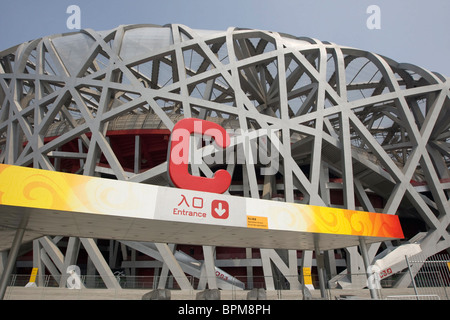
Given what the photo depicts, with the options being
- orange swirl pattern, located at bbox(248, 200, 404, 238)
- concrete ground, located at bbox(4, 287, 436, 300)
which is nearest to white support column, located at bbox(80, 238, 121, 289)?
concrete ground, located at bbox(4, 287, 436, 300)

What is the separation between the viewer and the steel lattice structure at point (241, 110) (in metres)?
20.8

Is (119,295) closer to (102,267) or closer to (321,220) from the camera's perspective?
(102,267)

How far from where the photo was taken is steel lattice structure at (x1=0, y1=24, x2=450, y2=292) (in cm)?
2084

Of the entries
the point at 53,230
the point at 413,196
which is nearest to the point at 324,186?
the point at 413,196

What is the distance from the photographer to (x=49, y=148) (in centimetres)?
2091

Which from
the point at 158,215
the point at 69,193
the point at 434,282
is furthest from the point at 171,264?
the point at 434,282

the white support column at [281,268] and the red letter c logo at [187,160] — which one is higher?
the red letter c logo at [187,160]

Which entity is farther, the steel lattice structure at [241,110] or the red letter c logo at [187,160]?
the steel lattice structure at [241,110]

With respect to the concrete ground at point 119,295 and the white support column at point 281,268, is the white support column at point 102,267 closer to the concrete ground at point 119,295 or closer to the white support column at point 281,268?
the concrete ground at point 119,295

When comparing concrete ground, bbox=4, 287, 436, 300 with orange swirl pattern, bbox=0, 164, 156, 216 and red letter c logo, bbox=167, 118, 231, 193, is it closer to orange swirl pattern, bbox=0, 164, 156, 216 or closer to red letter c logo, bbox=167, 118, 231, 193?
red letter c logo, bbox=167, 118, 231, 193

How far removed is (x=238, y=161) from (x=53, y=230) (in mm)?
15370

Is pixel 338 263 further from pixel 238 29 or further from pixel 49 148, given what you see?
pixel 49 148

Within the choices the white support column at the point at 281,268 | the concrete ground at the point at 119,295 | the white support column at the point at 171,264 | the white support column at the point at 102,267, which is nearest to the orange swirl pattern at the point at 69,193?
the concrete ground at the point at 119,295

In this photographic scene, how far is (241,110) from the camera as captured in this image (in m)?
20.8
